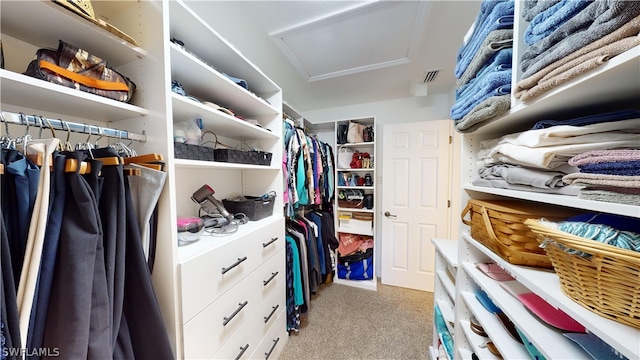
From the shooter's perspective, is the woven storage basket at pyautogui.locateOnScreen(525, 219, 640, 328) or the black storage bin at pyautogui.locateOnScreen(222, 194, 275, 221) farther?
the black storage bin at pyautogui.locateOnScreen(222, 194, 275, 221)

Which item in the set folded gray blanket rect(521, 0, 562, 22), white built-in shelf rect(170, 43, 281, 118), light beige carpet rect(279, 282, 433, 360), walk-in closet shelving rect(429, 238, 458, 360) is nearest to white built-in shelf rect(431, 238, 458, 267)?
walk-in closet shelving rect(429, 238, 458, 360)

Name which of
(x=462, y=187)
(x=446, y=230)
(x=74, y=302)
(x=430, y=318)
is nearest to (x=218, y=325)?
(x=74, y=302)

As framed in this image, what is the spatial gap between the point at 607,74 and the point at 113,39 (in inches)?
50.5

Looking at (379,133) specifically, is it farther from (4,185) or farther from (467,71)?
(4,185)

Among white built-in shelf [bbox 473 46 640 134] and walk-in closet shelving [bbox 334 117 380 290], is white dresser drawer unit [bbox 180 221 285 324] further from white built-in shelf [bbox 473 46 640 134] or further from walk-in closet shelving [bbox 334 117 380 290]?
walk-in closet shelving [bbox 334 117 380 290]

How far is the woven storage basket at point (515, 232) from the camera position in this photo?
1.92 feet

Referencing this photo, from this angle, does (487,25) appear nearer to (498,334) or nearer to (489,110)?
(489,110)

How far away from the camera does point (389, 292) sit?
2.22 m

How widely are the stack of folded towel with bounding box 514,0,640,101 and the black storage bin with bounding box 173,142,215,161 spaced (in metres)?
1.15

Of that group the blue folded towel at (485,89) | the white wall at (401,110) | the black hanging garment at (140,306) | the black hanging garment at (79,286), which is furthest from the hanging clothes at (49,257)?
the white wall at (401,110)

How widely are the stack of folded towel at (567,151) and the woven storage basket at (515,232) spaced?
89mm

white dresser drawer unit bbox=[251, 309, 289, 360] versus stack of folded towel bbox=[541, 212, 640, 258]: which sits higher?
stack of folded towel bbox=[541, 212, 640, 258]

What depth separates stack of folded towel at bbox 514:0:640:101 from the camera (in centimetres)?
34

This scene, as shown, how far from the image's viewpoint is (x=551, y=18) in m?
0.47
